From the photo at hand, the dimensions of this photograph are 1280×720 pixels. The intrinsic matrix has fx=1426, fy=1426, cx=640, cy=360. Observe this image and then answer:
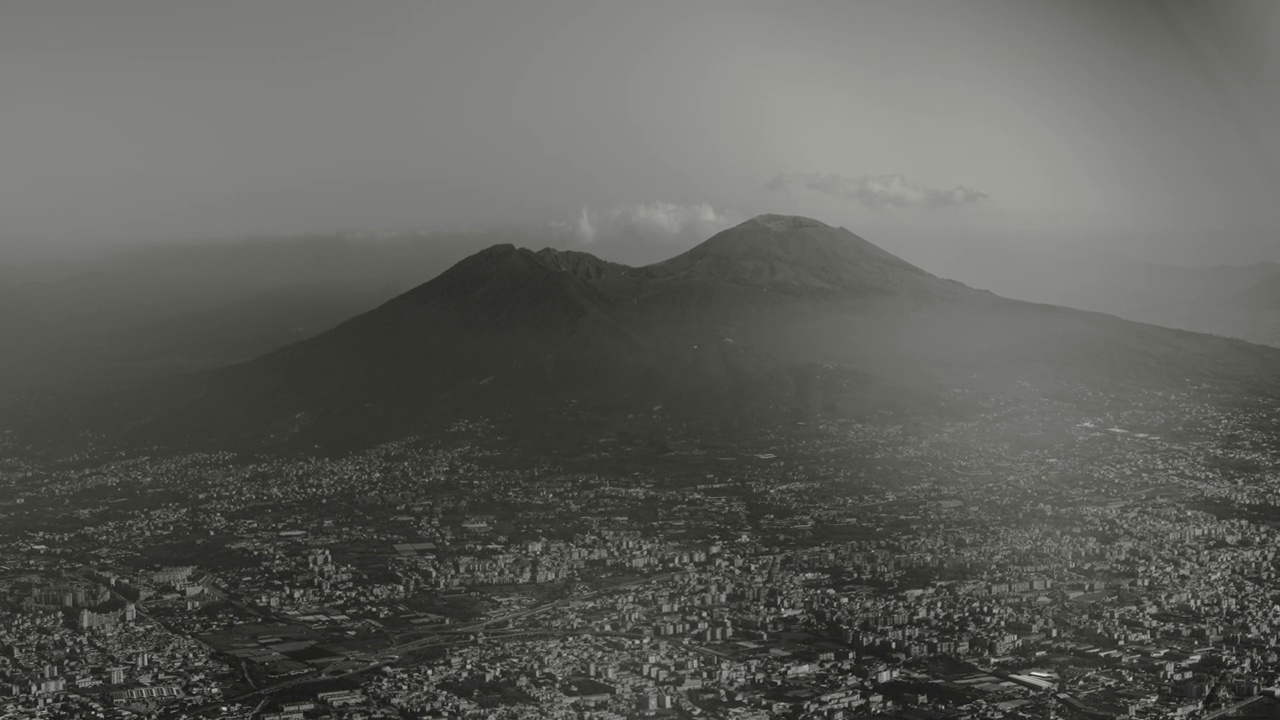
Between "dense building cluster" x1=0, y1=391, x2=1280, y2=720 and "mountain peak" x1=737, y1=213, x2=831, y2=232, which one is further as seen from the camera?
"mountain peak" x1=737, y1=213, x2=831, y2=232

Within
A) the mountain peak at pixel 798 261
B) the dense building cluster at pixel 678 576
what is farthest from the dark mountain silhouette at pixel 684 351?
the dense building cluster at pixel 678 576

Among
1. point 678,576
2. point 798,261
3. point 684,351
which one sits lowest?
point 678,576

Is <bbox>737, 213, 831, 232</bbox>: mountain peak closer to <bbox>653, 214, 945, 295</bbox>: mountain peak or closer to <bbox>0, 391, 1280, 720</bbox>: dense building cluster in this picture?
<bbox>653, 214, 945, 295</bbox>: mountain peak

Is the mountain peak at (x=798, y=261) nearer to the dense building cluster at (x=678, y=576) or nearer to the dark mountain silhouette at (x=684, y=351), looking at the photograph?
the dark mountain silhouette at (x=684, y=351)

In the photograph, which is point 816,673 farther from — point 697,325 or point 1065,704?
point 697,325

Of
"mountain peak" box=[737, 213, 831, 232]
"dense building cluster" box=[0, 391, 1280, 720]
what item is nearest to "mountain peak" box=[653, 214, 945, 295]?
"mountain peak" box=[737, 213, 831, 232]

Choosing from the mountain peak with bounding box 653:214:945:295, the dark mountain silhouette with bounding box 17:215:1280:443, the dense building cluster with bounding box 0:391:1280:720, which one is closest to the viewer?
the dense building cluster with bounding box 0:391:1280:720

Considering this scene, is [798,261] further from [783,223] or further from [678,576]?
[678,576]

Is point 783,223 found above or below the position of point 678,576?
above

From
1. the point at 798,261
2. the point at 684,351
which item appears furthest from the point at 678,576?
the point at 798,261
